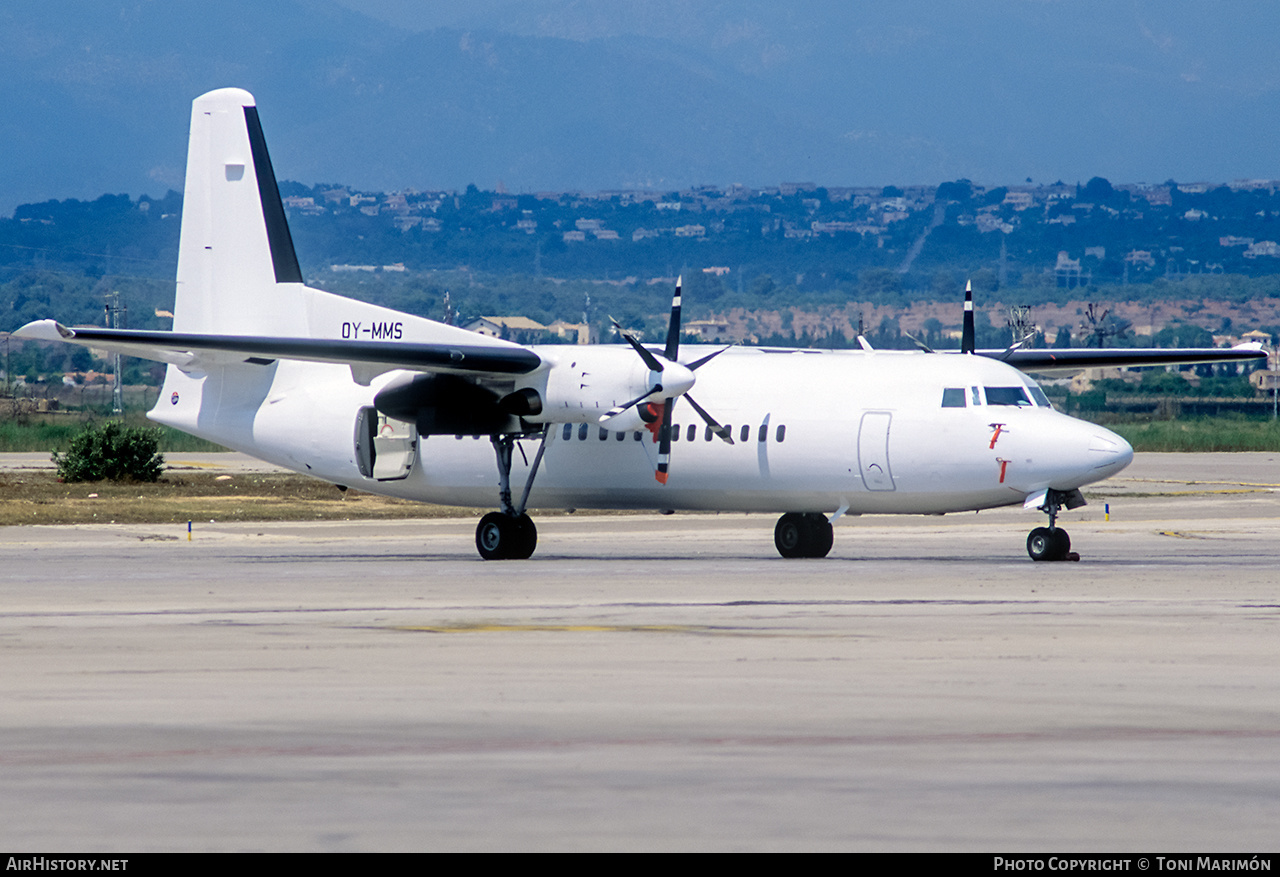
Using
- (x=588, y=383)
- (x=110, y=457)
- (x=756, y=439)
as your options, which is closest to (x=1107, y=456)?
(x=756, y=439)

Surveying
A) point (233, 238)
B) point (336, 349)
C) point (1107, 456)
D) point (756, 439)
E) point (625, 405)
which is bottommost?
point (1107, 456)

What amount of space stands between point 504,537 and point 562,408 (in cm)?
254

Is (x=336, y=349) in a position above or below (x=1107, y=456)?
above

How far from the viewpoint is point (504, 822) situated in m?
8.78

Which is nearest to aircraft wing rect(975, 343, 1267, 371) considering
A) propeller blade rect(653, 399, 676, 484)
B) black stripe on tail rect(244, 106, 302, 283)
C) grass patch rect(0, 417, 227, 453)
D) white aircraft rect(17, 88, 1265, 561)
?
white aircraft rect(17, 88, 1265, 561)

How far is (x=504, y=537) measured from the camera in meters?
28.3

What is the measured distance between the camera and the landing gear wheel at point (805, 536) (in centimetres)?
2823

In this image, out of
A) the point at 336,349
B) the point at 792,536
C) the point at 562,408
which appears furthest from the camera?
the point at 792,536

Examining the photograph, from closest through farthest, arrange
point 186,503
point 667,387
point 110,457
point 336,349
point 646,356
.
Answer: point 336,349 → point 667,387 → point 646,356 → point 186,503 → point 110,457

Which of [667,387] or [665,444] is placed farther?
[665,444]

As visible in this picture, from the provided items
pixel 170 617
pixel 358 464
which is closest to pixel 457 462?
pixel 358 464

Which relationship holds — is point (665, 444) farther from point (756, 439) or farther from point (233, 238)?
point (233, 238)

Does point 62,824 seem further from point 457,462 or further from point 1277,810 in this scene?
point 457,462

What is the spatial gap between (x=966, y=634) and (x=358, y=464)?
14.9 metres
